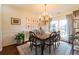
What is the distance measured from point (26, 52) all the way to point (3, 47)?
0.46 metres

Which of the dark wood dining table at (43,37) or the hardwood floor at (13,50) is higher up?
the dark wood dining table at (43,37)

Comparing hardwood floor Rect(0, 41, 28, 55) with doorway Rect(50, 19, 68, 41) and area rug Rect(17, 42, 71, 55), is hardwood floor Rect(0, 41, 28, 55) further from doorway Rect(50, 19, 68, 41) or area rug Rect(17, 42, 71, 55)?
doorway Rect(50, 19, 68, 41)

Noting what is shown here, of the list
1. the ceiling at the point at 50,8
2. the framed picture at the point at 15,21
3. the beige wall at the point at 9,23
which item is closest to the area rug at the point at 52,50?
the beige wall at the point at 9,23

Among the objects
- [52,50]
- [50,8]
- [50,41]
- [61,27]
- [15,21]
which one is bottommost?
[52,50]

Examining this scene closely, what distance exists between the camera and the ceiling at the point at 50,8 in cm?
242

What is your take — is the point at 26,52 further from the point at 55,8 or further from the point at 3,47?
the point at 55,8

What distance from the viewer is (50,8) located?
2.45 metres

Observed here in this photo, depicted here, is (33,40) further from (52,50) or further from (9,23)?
(9,23)

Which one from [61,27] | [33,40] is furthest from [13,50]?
[61,27]

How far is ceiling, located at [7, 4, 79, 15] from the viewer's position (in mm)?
2420

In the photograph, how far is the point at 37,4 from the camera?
242cm

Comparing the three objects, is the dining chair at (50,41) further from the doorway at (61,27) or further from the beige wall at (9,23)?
the beige wall at (9,23)

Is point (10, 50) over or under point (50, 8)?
under
